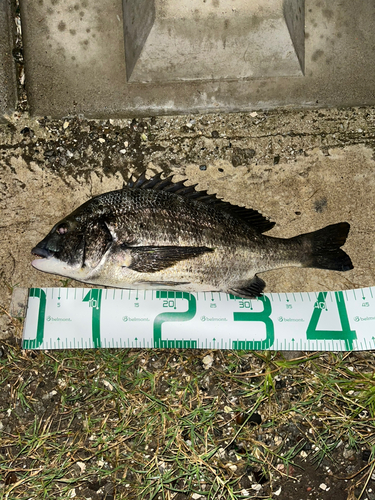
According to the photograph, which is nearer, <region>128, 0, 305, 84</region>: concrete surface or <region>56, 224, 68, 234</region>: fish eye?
→ <region>56, 224, 68, 234</region>: fish eye

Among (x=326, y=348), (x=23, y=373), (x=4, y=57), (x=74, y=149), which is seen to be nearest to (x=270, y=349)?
(x=326, y=348)

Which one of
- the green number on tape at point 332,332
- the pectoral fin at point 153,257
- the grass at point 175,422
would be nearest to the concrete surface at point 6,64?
the pectoral fin at point 153,257

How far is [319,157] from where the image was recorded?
4305 mm

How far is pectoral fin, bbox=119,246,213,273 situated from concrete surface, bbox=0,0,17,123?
82.6 inches

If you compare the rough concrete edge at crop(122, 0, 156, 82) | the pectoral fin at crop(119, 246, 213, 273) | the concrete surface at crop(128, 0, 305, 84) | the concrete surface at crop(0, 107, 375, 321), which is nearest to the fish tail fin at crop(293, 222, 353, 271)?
the concrete surface at crop(0, 107, 375, 321)

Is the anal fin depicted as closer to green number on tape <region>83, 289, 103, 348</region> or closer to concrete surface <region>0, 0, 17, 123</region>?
green number on tape <region>83, 289, 103, 348</region>

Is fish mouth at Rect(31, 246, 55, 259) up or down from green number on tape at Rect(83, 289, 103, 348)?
up

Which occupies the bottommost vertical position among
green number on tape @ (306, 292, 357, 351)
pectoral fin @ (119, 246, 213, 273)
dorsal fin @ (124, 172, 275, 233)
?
green number on tape @ (306, 292, 357, 351)

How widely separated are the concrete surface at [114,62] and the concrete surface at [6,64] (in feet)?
0.56

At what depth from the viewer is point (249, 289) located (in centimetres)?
385

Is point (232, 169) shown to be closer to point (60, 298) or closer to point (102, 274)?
point (102, 274)

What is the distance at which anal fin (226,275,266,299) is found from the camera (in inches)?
150

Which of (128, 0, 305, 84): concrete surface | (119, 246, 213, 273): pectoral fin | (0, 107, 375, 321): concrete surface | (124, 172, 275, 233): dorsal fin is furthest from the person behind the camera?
(0, 107, 375, 321): concrete surface

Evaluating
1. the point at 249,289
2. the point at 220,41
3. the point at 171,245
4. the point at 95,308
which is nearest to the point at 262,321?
the point at 249,289
